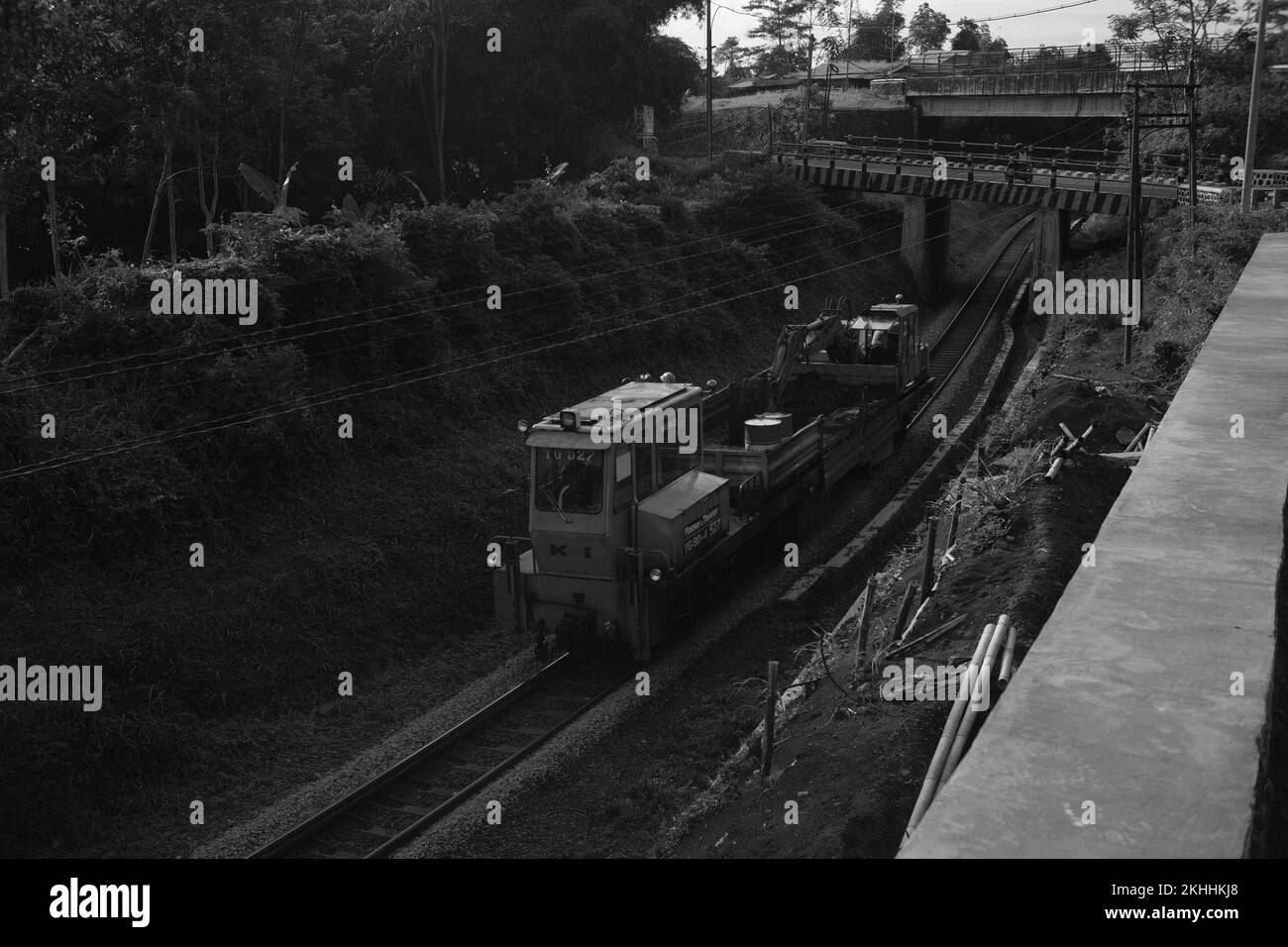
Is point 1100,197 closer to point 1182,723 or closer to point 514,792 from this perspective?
point 514,792

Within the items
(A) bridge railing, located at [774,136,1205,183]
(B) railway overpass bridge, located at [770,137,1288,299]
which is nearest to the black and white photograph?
(B) railway overpass bridge, located at [770,137,1288,299]

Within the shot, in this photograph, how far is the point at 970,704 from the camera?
832cm

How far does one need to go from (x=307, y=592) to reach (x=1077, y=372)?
1708cm

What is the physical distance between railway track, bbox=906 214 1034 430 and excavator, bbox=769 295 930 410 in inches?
72.3

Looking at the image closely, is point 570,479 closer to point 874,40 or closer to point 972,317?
point 972,317

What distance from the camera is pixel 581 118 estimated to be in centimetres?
4066

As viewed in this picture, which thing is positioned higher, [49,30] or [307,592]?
[49,30]

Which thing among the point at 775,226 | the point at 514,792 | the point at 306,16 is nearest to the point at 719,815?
the point at 514,792

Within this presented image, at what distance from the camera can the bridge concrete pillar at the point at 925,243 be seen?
1721 inches

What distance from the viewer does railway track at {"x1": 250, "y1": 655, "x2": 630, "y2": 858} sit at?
36.2 feet

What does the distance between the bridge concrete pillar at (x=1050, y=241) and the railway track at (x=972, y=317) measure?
1835mm

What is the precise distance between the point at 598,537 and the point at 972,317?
28.0 meters

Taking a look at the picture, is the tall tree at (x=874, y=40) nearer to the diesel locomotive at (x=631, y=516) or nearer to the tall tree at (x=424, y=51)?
the tall tree at (x=424, y=51)

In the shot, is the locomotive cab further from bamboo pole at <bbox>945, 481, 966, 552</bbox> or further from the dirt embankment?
bamboo pole at <bbox>945, 481, 966, 552</bbox>
